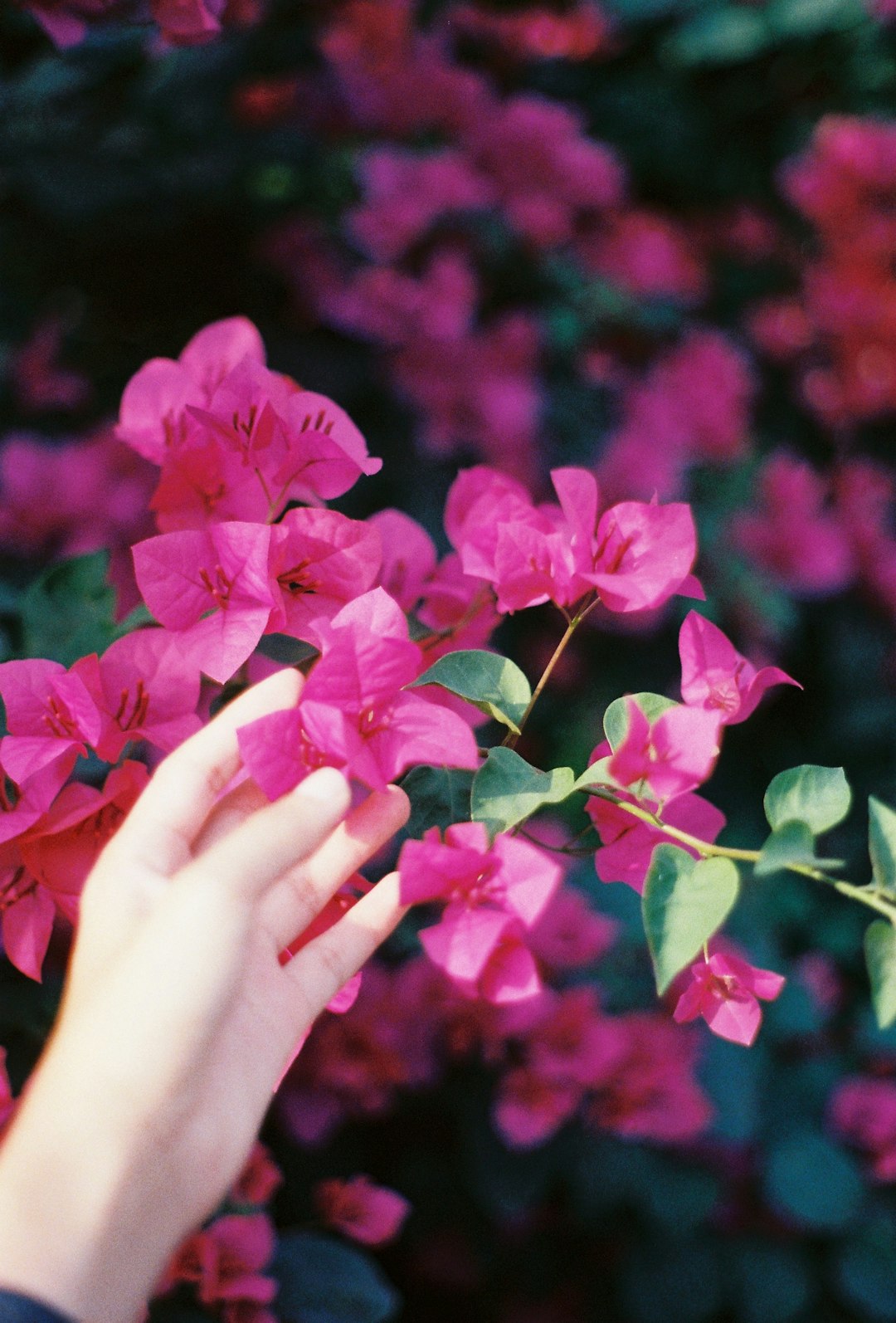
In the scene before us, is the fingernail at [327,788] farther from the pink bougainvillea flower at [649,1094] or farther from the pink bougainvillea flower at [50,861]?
the pink bougainvillea flower at [649,1094]

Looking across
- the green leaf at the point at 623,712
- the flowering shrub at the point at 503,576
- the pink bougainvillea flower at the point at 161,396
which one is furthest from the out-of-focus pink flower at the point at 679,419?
the green leaf at the point at 623,712

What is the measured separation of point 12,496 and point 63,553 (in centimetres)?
8

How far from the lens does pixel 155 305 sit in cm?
140

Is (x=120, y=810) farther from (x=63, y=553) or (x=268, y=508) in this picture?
(x=63, y=553)

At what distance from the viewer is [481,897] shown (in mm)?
462

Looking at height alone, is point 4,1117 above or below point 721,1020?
below

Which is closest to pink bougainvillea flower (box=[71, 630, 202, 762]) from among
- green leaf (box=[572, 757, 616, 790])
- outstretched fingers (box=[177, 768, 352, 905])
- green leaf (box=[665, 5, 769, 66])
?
outstretched fingers (box=[177, 768, 352, 905])

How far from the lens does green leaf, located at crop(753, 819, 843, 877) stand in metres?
0.40

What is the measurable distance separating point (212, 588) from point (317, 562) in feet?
0.18

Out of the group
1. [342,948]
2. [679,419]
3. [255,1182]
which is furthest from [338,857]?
[679,419]

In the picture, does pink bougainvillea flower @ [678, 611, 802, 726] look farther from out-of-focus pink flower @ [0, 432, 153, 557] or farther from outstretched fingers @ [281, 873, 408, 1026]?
out-of-focus pink flower @ [0, 432, 153, 557]

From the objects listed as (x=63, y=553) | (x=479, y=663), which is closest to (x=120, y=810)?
(x=479, y=663)

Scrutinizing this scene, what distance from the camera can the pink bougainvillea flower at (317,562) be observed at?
0.53m

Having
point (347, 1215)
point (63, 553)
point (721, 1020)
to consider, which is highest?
point (721, 1020)
